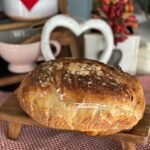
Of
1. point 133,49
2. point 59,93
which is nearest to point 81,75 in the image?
point 59,93

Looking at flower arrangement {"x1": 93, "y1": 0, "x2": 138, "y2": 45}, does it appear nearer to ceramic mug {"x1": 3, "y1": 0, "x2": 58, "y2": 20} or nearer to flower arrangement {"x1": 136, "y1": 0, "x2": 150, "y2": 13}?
ceramic mug {"x1": 3, "y1": 0, "x2": 58, "y2": 20}

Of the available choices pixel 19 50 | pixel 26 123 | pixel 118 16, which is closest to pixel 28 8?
pixel 19 50

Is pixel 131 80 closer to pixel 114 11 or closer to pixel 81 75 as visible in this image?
pixel 81 75

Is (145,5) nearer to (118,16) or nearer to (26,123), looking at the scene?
(118,16)

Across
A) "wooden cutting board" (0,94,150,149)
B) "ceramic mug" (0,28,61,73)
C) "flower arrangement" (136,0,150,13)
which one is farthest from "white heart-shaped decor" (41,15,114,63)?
"flower arrangement" (136,0,150,13)

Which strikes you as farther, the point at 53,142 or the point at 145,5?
the point at 145,5

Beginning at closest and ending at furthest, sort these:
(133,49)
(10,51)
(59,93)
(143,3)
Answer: (59,93) → (10,51) → (133,49) → (143,3)
